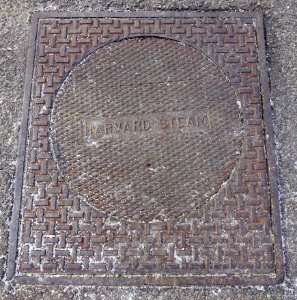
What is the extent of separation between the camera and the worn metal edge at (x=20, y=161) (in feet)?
8.37

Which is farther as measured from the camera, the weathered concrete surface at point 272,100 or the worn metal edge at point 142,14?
the worn metal edge at point 142,14

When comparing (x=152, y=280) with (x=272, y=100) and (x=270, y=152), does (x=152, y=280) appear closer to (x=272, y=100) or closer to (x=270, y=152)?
(x=270, y=152)

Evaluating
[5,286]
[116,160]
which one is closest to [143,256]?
[116,160]

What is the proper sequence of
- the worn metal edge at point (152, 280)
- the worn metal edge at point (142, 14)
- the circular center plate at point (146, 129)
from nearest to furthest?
the worn metal edge at point (152, 280) → the circular center plate at point (146, 129) → the worn metal edge at point (142, 14)

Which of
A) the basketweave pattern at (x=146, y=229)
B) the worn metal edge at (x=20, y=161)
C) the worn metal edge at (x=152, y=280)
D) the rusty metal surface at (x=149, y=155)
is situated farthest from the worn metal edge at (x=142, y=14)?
the worn metal edge at (x=152, y=280)

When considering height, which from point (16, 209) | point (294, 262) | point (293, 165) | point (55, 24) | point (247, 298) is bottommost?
point (247, 298)

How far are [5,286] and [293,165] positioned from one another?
1773mm

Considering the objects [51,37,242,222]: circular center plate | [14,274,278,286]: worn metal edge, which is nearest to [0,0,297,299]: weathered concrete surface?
[14,274,278,286]: worn metal edge

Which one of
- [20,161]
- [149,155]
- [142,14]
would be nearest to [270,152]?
[149,155]

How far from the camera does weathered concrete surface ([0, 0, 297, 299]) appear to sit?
2.49 m

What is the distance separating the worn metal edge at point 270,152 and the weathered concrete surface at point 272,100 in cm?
5

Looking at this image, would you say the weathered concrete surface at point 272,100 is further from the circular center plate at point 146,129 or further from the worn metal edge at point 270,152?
the circular center plate at point 146,129

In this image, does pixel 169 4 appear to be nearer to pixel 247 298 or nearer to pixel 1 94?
pixel 1 94

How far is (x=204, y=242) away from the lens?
2555mm
